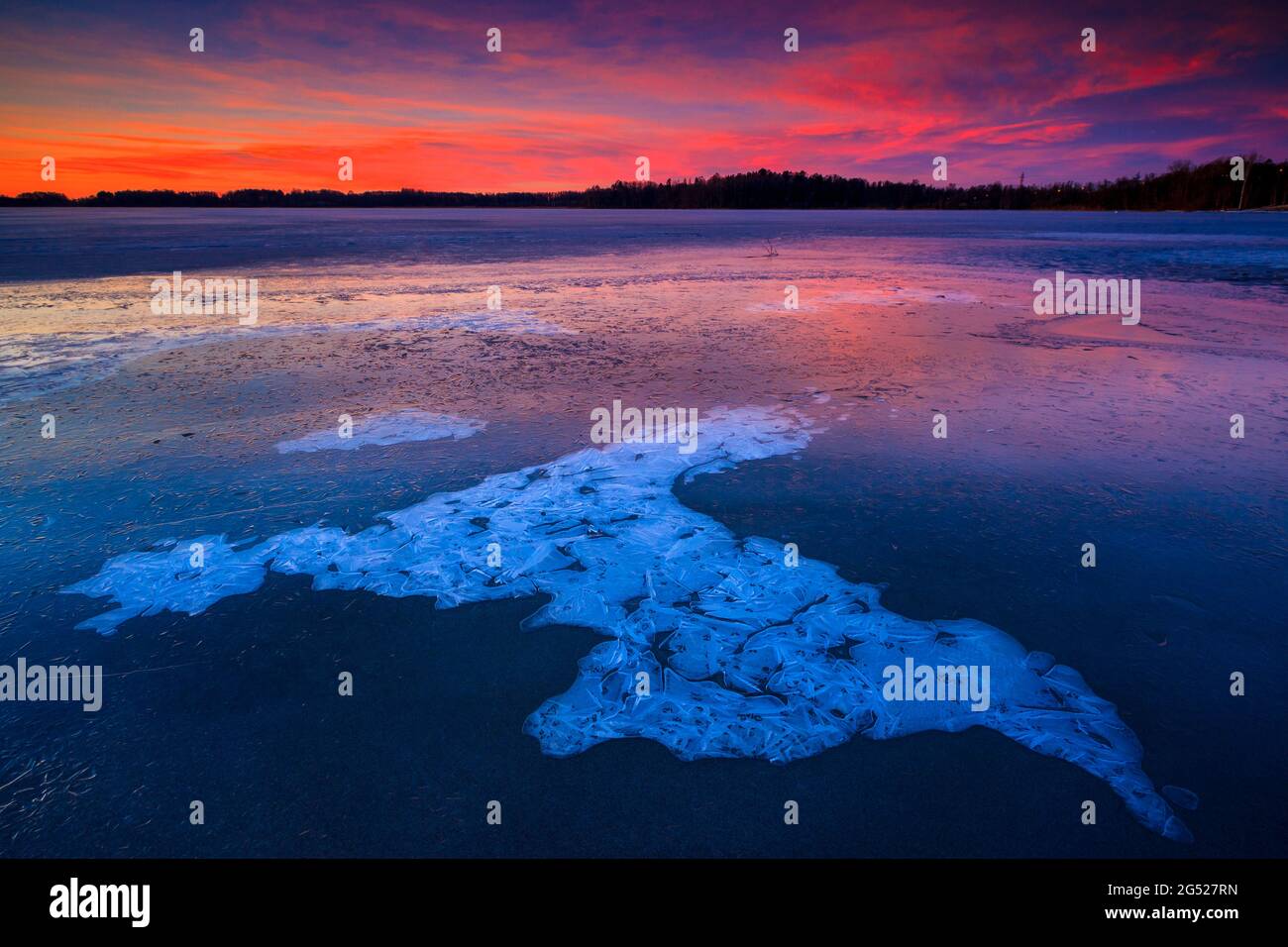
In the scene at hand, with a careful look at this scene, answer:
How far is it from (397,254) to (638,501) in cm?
2551

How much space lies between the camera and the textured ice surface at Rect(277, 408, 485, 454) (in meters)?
6.74

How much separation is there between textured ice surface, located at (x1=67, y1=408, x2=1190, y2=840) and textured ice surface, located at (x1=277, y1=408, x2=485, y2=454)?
1.43m

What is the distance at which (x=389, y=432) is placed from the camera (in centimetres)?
713

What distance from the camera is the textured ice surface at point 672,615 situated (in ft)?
10.9

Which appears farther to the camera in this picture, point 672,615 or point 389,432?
point 389,432

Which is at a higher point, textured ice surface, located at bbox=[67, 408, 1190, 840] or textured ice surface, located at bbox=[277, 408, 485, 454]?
textured ice surface, located at bbox=[277, 408, 485, 454]

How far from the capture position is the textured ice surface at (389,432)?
22.1ft

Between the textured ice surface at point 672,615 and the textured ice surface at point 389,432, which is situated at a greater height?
the textured ice surface at point 389,432

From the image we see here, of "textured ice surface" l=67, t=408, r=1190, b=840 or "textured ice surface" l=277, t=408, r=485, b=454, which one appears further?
"textured ice surface" l=277, t=408, r=485, b=454

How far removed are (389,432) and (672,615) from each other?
4.18 metres

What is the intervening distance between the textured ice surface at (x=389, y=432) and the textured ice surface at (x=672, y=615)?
143cm

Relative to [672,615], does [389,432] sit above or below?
above

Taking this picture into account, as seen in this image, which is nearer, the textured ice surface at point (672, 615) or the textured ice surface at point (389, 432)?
the textured ice surface at point (672, 615)
